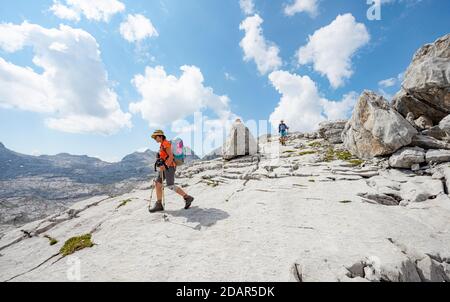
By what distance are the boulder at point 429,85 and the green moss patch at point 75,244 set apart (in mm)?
31898

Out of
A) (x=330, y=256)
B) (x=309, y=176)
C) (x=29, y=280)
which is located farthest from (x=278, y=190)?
(x=29, y=280)

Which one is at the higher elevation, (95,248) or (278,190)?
(278,190)

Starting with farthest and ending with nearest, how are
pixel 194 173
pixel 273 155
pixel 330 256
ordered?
pixel 273 155
pixel 194 173
pixel 330 256

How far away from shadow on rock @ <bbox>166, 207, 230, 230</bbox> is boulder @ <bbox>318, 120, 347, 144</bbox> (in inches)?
1123

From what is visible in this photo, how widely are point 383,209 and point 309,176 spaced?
25.9 feet

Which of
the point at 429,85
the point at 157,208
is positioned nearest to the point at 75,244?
the point at 157,208

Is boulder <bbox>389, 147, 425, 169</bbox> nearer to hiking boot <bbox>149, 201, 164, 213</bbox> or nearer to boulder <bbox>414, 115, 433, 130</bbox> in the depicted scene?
boulder <bbox>414, 115, 433, 130</bbox>

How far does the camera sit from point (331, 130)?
128ft

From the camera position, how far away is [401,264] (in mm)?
6816

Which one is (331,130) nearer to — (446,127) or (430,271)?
(446,127)

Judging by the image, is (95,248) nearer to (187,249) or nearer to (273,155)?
(187,249)

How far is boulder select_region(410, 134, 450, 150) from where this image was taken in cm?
1831

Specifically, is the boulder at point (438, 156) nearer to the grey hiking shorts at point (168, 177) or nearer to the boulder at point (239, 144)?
the boulder at point (239, 144)

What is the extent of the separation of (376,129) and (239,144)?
1539 cm
